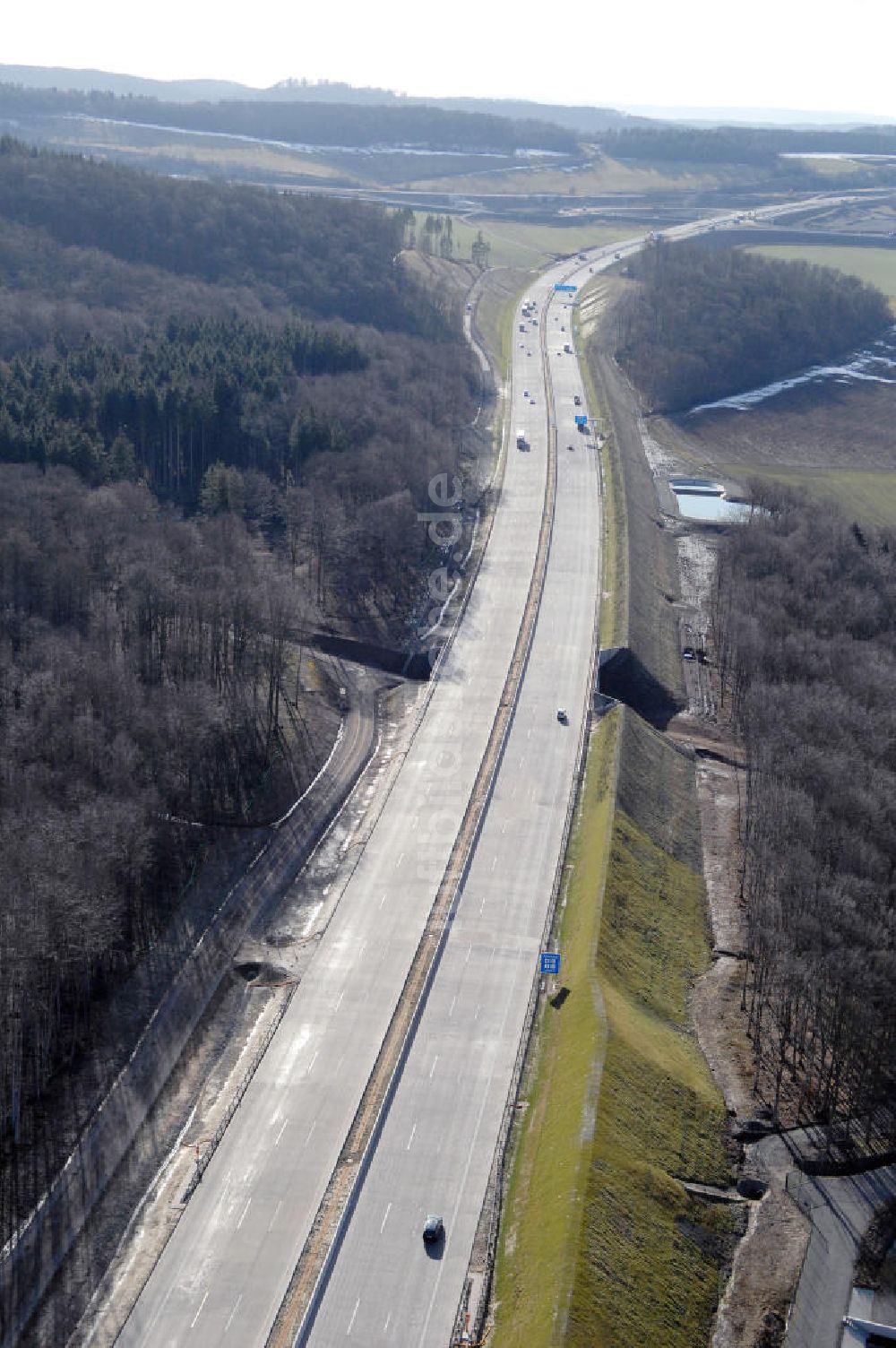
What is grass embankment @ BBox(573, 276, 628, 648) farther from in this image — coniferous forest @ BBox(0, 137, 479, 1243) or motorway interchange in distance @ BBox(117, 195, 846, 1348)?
coniferous forest @ BBox(0, 137, 479, 1243)

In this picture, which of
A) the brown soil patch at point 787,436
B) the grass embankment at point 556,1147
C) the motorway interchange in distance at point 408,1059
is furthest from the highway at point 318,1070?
the brown soil patch at point 787,436

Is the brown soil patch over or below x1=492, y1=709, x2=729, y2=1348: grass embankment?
over

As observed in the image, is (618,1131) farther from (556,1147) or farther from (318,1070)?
(318,1070)

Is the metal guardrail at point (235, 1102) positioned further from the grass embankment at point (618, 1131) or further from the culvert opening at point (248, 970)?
the grass embankment at point (618, 1131)

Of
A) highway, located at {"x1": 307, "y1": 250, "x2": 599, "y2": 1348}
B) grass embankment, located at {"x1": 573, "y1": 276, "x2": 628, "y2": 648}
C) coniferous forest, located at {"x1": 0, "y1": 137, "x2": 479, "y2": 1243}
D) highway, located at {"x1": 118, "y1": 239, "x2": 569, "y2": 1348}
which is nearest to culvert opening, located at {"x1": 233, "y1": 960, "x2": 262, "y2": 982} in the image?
highway, located at {"x1": 118, "y1": 239, "x2": 569, "y2": 1348}

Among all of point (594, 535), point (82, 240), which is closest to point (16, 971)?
point (594, 535)
